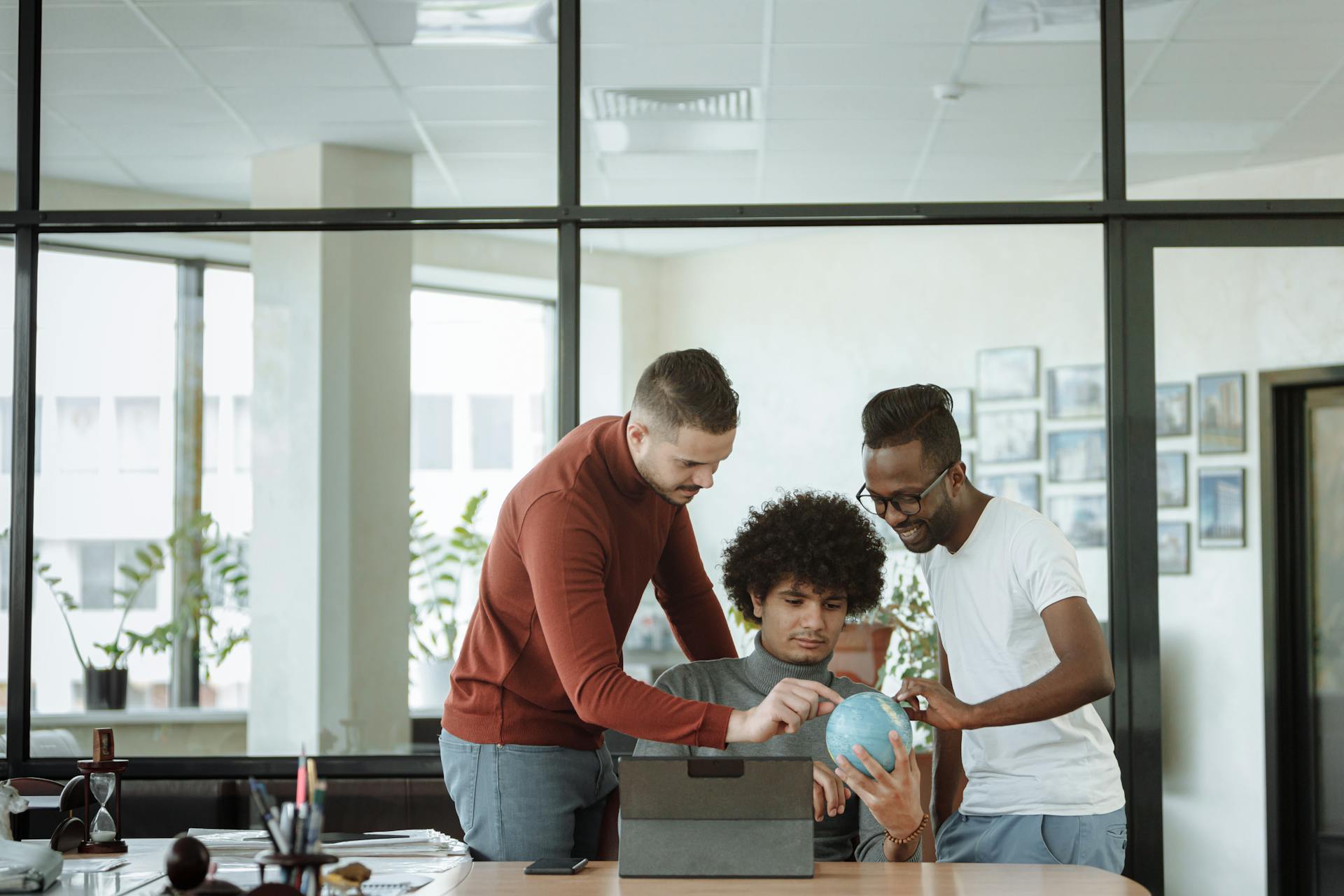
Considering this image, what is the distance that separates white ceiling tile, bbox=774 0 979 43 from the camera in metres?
3.21

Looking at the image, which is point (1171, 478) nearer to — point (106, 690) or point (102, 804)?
point (102, 804)

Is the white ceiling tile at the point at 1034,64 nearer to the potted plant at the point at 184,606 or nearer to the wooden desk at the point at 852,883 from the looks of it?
the wooden desk at the point at 852,883

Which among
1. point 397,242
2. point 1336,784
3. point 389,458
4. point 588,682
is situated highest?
point 397,242

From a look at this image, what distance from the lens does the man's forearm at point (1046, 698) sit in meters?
2.17

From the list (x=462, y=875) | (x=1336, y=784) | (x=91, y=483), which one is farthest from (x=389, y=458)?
(x=1336, y=784)

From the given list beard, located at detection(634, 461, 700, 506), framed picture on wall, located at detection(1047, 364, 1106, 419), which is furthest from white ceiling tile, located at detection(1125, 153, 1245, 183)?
beard, located at detection(634, 461, 700, 506)

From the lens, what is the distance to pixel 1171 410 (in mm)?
3148

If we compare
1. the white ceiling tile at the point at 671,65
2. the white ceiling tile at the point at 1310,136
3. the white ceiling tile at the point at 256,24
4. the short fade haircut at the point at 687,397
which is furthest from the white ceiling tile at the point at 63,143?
the white ceiling tile at the point at 1310,136

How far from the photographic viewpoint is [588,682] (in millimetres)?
2104

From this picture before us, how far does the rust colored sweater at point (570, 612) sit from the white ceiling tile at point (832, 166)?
108 centimetres

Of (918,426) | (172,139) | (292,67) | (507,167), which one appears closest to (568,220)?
(507,167)

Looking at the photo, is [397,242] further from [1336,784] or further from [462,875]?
[1336,784]

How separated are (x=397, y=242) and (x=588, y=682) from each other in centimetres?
160

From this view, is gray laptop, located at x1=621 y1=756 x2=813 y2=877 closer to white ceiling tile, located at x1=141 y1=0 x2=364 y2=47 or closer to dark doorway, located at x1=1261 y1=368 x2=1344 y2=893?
dark doorway, located at x1=1261 y1=368 x2=1344 y2=893
